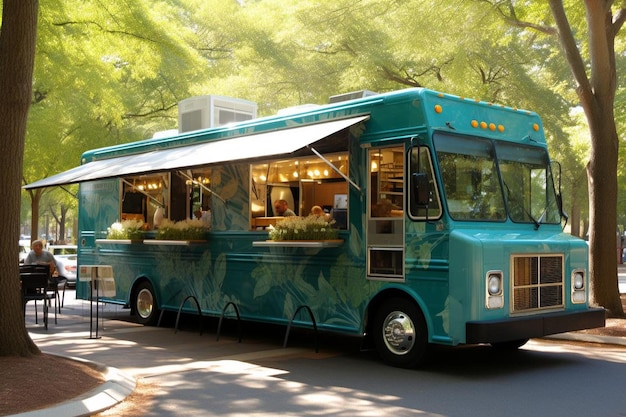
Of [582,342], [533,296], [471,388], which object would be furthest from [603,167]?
[471,388]

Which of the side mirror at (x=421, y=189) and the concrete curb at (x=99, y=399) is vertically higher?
the side mirror at (x=421, y=189)

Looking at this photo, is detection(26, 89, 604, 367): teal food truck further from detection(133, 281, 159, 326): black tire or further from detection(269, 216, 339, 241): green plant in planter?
detection(133, 281, 159, 326): black tire

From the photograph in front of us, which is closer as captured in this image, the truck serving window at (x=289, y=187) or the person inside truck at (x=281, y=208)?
the truck serving window at (x=289, y=187)

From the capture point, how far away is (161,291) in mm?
13664

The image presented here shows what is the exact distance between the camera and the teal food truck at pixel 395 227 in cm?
896

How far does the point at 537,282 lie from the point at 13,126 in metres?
6.58

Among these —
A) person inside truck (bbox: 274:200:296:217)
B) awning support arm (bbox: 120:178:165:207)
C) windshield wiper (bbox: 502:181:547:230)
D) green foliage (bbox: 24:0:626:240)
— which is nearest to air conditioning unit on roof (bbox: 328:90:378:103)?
person inside truck (bbox: 274:200:296:217)

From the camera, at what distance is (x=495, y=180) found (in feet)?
32.0

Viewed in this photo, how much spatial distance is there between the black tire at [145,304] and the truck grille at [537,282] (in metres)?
7.08

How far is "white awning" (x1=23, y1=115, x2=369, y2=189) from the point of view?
9.95m

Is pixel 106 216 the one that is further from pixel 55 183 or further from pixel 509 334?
pixel 509 334

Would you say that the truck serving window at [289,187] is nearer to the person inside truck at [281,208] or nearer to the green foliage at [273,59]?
the person inside truck at [281,208]

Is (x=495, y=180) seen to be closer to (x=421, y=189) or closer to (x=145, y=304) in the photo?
(x=421, y=189)

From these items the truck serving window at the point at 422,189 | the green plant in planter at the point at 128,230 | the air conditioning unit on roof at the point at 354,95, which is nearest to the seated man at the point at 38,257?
the green plant in planter at the point at 128,230
